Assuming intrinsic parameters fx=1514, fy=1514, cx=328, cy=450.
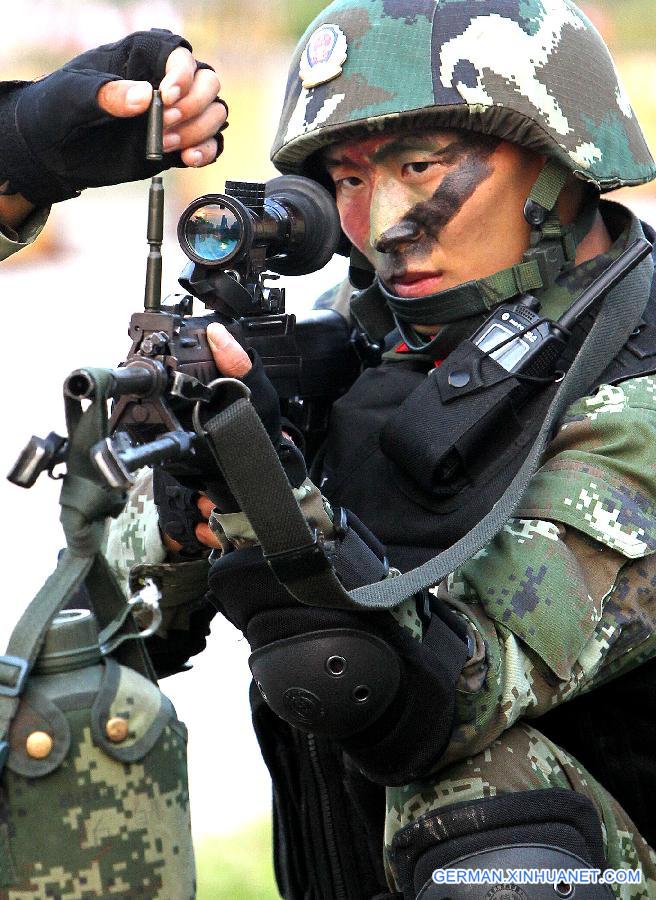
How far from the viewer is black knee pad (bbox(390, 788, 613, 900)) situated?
9.00 feet

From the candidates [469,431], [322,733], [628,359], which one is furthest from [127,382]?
[628,359]

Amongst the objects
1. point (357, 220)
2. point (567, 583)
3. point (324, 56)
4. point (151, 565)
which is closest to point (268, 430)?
point (567, 583)

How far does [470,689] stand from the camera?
2746mm

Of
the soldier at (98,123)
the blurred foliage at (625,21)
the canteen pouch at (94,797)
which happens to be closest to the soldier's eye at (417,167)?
A: the soldier at (98,123)

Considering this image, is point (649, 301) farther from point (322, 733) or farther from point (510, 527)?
point (322, 733)

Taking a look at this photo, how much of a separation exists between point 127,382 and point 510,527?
101 centimetres

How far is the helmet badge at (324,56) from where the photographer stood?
3.37 m

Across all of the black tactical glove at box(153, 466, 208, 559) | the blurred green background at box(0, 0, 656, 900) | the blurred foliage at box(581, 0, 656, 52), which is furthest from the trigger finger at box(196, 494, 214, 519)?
the blurred foliage at box(581, 0, 656, 52)

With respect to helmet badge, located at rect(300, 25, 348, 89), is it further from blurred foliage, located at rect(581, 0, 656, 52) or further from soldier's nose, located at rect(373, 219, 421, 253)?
blurred foliage, located at rect(581, 0, 656, 52)

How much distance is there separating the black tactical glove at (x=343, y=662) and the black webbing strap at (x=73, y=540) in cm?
62

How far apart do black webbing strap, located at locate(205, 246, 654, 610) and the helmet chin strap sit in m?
0.17

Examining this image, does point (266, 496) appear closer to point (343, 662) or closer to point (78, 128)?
point (343, 662)

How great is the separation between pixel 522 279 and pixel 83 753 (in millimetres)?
1694

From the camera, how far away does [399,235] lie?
3.29 m
